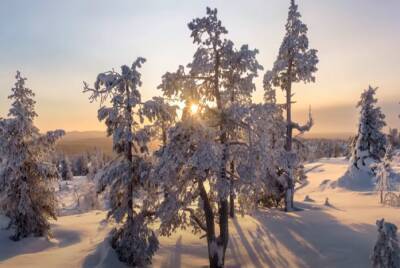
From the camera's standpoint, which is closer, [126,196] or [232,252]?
[126,196]

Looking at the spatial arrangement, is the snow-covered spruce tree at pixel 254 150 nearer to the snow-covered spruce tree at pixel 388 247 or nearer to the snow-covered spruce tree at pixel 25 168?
the snow-covered spruce tree at pixel 388 247

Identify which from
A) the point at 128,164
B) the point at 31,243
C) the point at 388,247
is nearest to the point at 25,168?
the point at 31,243

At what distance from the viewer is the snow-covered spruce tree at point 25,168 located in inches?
966

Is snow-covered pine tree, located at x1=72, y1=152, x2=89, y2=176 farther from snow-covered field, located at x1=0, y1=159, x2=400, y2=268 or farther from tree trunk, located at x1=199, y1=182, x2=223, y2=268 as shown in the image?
tree trunk, located at x1=199, y1=182, x2=223, y2=268

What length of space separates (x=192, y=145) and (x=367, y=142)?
3988cm

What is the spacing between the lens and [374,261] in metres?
15.1

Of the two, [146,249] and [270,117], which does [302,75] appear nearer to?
[270,117]

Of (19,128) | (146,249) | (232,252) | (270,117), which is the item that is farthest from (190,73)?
(19,128)

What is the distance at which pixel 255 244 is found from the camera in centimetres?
2148

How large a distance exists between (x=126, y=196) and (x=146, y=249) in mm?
2340

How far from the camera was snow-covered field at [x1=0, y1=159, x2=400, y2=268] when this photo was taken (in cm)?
1853

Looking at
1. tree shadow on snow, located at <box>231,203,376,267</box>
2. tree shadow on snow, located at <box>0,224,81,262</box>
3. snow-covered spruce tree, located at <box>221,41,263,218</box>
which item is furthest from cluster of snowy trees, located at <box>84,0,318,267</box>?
tree shadow on snow, located at <box>0,224,81,262</box>

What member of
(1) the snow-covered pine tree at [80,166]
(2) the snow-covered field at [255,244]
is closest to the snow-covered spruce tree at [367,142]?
(2) the snow-covered field at [255,244]

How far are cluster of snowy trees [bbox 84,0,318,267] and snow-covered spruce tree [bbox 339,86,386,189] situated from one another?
36532 millimetres
